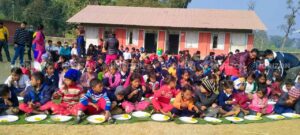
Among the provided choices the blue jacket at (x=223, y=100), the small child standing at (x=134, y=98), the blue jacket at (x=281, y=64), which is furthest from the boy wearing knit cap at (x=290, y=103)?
the small child standing at (x=134, y=98)

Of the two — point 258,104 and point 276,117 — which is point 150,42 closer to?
point 258,104

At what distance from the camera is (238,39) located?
76.5 ft

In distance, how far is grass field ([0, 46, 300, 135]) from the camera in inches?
198

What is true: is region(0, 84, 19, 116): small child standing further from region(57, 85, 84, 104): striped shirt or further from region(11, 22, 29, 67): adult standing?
region(11, 22, 29, 67): adult standing

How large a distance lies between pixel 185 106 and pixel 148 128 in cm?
109

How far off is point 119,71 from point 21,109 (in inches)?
116

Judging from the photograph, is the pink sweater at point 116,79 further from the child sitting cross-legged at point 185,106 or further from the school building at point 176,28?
the school building at point 176,28

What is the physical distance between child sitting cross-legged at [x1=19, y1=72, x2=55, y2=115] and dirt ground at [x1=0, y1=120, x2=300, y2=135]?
0.59 metres

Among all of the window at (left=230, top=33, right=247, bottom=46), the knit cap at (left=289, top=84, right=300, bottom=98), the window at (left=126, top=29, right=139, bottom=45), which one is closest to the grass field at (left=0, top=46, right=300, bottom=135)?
the knit cap at (left=289, top=84, right=300, bottom=98)

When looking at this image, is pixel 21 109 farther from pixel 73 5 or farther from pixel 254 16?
pixel 73 5

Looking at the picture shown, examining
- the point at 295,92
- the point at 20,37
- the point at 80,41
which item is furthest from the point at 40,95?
the point at 20,37

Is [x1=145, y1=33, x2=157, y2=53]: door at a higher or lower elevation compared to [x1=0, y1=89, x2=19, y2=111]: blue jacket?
higher

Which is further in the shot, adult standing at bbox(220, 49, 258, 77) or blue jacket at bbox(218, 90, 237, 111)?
adult standing at bbox(220, 49, 258, 77)

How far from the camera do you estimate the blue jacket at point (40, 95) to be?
593 centimetres
